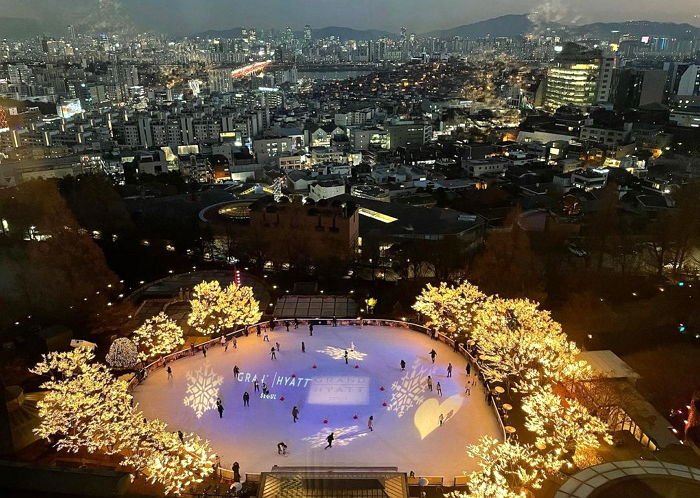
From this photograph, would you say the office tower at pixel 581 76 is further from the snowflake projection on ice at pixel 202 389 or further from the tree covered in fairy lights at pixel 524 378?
the snowflake projection on ice at pixel 202 389

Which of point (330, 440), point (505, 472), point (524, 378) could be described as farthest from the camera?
Result: point (524, 378)

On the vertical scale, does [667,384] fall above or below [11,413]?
below

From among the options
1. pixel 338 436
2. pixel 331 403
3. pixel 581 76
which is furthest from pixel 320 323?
pixel 581 76

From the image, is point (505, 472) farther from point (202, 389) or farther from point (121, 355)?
point (121, 355)

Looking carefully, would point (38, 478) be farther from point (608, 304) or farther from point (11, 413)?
point (608, 304)

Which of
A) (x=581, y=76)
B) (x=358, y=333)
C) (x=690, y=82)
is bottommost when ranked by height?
(x=358, y=333)

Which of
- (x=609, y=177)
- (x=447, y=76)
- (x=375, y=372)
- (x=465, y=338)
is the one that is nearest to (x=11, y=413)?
(x=375, y=372)
